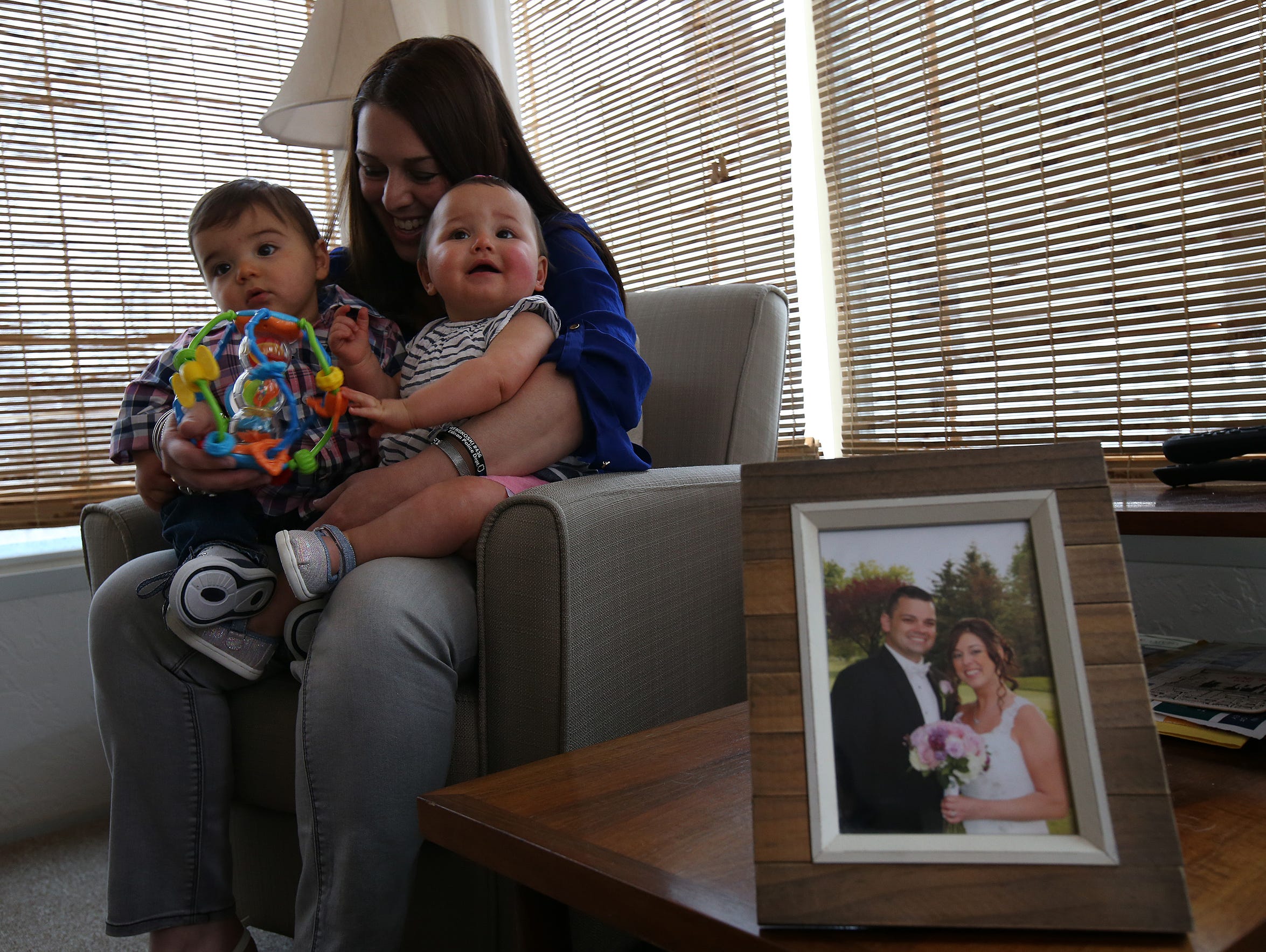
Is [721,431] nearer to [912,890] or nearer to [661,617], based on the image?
[661,617]

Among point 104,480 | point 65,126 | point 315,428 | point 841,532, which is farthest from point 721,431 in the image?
point 65,126

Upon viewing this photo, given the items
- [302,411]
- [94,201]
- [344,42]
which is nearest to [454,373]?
[302,411]

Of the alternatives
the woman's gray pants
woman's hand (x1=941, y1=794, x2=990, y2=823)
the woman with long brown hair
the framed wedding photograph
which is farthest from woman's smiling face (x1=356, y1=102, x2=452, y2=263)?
woman's hand (x1=941, y1=794, x2=990, y2=823)

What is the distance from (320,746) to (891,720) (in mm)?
621

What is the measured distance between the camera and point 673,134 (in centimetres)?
235

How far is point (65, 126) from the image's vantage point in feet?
7.30

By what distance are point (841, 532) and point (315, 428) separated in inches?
33.9

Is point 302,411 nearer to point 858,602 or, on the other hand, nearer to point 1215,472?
point 858,602

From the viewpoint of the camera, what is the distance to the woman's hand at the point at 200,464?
1.10m

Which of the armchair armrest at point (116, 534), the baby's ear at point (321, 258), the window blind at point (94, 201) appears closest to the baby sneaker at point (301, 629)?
the armchair armrest at point (116, 534)

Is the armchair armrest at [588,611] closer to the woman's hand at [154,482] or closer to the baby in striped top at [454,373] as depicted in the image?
the baby in striped top at [454,373]

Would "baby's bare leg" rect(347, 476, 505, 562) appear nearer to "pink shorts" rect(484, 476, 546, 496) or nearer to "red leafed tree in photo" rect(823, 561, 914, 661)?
"pink shorts" rect(484, 476, 546, 496)

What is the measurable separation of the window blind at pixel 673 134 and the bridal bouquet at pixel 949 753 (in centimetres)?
158

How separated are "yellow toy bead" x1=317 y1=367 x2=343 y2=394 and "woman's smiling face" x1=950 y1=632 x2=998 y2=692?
85 centimetres
